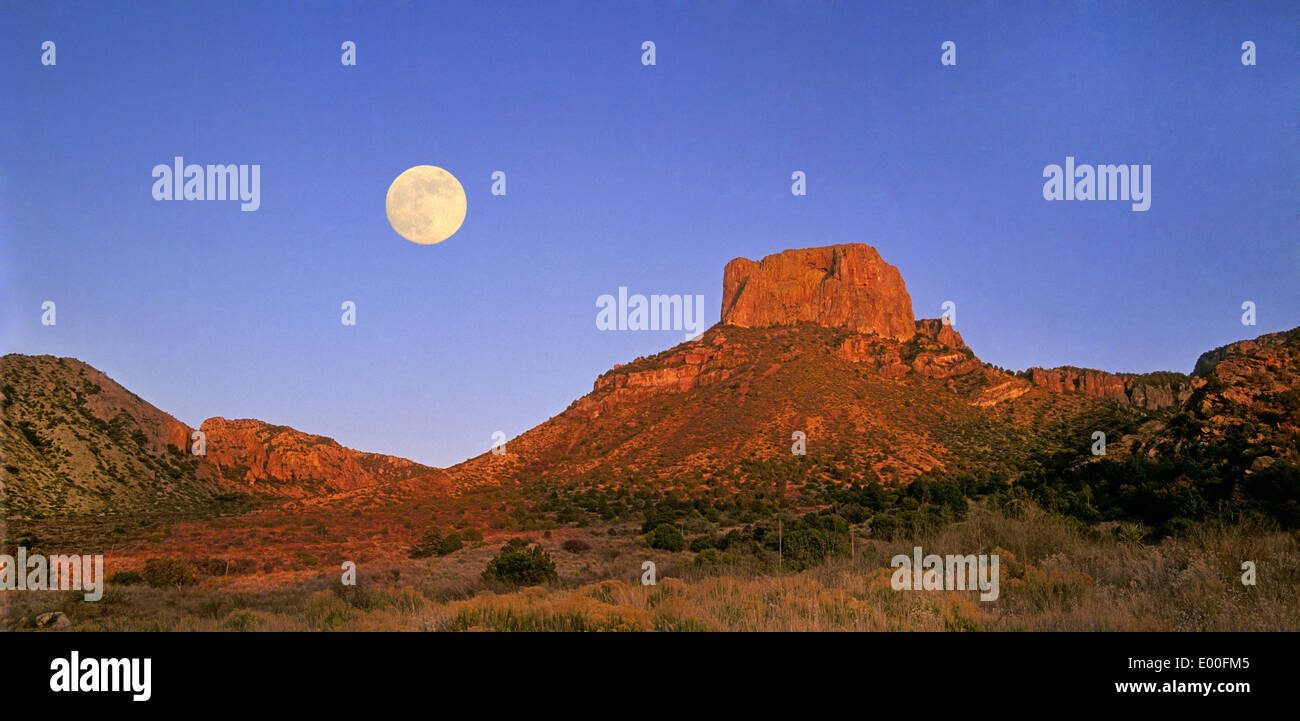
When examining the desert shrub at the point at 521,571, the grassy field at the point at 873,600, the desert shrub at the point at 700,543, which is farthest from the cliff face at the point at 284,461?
the grassy field at the point at 873,600

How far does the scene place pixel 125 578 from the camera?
1978 cm

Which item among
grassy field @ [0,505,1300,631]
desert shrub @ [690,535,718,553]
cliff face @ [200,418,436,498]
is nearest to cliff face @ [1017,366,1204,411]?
desert shrub @ [690,535,718,553]

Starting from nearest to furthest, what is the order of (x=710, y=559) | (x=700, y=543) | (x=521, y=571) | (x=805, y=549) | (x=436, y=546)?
(x=805, y=549), (x=521, y=571), (x=710, y=559), (x=700, y=543), (x=436, y=546)

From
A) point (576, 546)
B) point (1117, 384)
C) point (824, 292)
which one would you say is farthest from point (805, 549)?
point (824, 292)

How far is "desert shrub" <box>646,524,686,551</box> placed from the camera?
76.5 ft

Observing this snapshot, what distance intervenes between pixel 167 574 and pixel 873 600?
67.5 ft

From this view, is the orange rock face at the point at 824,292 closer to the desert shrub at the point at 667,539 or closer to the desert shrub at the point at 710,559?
the desert shrub at the point at 667,539

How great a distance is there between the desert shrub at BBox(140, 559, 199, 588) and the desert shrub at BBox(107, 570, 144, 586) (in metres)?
0.18

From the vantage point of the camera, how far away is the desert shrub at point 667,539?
23.3m

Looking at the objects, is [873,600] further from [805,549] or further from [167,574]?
[167,574]

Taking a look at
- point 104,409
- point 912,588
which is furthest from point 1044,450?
point 104,409

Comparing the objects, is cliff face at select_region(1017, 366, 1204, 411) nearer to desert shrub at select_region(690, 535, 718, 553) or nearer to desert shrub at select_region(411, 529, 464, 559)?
desert shrub at select_region(690, 535, 718, 553)
